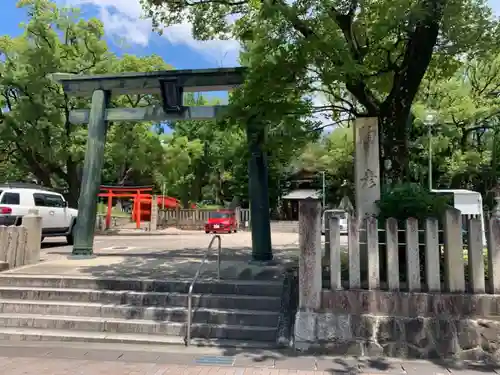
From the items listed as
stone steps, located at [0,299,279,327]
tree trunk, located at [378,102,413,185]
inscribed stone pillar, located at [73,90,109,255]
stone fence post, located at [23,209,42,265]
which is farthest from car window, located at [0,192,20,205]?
tree trunk, located at [378,102,413,185]

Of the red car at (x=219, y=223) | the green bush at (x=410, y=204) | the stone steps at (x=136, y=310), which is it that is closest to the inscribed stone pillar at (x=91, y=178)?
the stone steps at (x=136, y=310)

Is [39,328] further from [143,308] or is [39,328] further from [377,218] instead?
[377,218]

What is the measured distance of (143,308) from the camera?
23.0ft

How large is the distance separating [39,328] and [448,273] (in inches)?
238

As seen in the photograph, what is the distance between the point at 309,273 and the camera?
618 cm

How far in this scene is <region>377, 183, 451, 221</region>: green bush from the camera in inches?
254

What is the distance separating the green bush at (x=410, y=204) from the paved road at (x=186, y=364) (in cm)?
203

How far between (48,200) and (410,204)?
40.9ft

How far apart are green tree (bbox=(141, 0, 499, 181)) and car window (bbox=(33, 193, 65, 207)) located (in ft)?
32.6

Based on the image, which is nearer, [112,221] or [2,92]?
[2,92]

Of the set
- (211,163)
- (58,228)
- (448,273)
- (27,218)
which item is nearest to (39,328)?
(27,218)

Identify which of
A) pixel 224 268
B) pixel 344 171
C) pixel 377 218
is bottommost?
pixel 224 268

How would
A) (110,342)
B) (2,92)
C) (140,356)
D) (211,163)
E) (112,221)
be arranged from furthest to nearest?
(211,163) → (112,221) → (2,92) → (110,342) → (140,356)

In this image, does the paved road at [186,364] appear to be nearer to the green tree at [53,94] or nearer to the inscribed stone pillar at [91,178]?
the inscribed stone pillar at [91,178]
